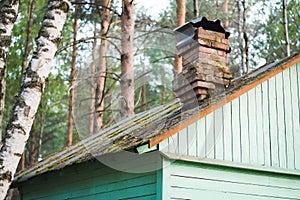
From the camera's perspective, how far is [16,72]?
817 inches

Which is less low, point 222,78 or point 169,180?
point 222,78

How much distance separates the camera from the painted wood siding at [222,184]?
252 inches

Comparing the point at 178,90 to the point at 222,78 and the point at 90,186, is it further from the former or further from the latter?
the point at 90,186

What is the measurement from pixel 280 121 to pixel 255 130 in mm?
514

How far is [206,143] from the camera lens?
6.73 metres

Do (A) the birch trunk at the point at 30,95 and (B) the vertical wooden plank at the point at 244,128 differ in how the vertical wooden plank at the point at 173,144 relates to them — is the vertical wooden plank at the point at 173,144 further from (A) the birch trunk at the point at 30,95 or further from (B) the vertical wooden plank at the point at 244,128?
(A) the birch trunk at the point at 30,95

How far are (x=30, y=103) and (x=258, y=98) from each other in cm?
338

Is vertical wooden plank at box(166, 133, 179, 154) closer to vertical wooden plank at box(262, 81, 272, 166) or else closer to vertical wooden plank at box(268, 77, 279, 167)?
vertical wooden plank at box(262, 81, 272, 166)

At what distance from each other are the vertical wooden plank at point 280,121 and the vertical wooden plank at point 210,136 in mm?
1140

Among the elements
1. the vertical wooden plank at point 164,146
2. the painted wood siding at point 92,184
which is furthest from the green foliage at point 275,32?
the vertical wooden plank at point 164,146

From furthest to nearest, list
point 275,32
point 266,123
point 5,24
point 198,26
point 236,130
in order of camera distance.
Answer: point 275,32
point 198,26
point 266,123
point 236,130
point 5,24

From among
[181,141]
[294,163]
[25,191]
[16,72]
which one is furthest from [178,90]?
[16,72]

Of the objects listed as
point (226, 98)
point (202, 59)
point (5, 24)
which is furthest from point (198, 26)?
point (5, 24)

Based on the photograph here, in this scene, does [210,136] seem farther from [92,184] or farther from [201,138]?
[92,184]
